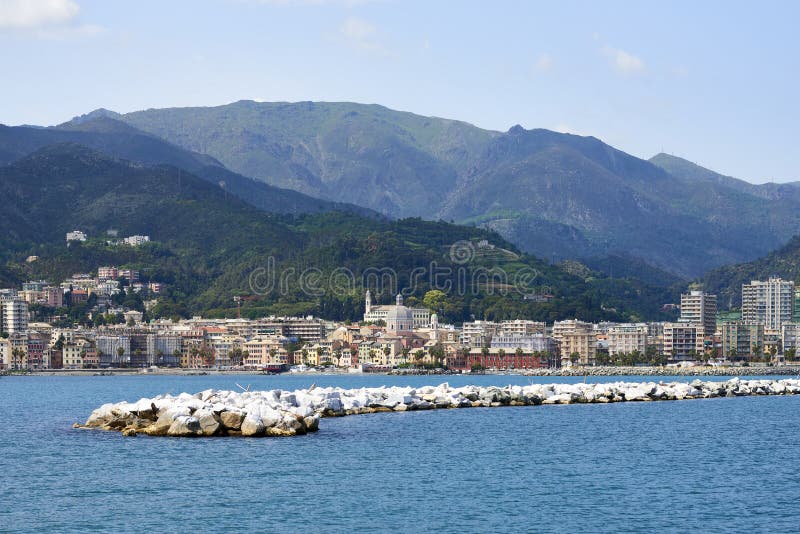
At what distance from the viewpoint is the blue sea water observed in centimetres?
3103

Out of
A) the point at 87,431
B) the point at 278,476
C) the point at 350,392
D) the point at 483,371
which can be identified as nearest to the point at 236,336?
the point at 483,371

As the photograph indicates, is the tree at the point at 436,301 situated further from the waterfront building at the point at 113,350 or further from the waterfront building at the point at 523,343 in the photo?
the waterfront building at the point at 113,350

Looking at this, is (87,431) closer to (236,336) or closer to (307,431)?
(307,431)

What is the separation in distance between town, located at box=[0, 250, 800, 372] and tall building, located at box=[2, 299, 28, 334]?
15 cm

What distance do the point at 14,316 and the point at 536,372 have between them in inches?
2770

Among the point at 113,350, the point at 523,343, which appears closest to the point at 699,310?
the point at 523,343

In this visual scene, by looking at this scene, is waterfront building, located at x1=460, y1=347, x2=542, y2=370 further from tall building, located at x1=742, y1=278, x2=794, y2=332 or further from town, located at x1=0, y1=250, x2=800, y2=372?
tall building, located at x1=742, y1=278, x2=794, y2=332

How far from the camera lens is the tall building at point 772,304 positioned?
193500mm

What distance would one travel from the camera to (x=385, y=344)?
511 ft

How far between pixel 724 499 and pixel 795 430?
65.3 feet

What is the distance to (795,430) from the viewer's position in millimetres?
52875

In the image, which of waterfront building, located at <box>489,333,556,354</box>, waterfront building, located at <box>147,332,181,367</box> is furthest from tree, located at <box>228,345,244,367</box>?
waterfront building, located at <box>489,333,556,354</box>

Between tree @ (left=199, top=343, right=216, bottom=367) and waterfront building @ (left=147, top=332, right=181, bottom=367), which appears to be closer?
waterfront building @ (left=147, top=332, right=181, bottom=367)

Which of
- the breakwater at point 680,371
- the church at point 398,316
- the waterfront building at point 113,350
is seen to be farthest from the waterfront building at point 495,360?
the waterfront building at point 113,350
